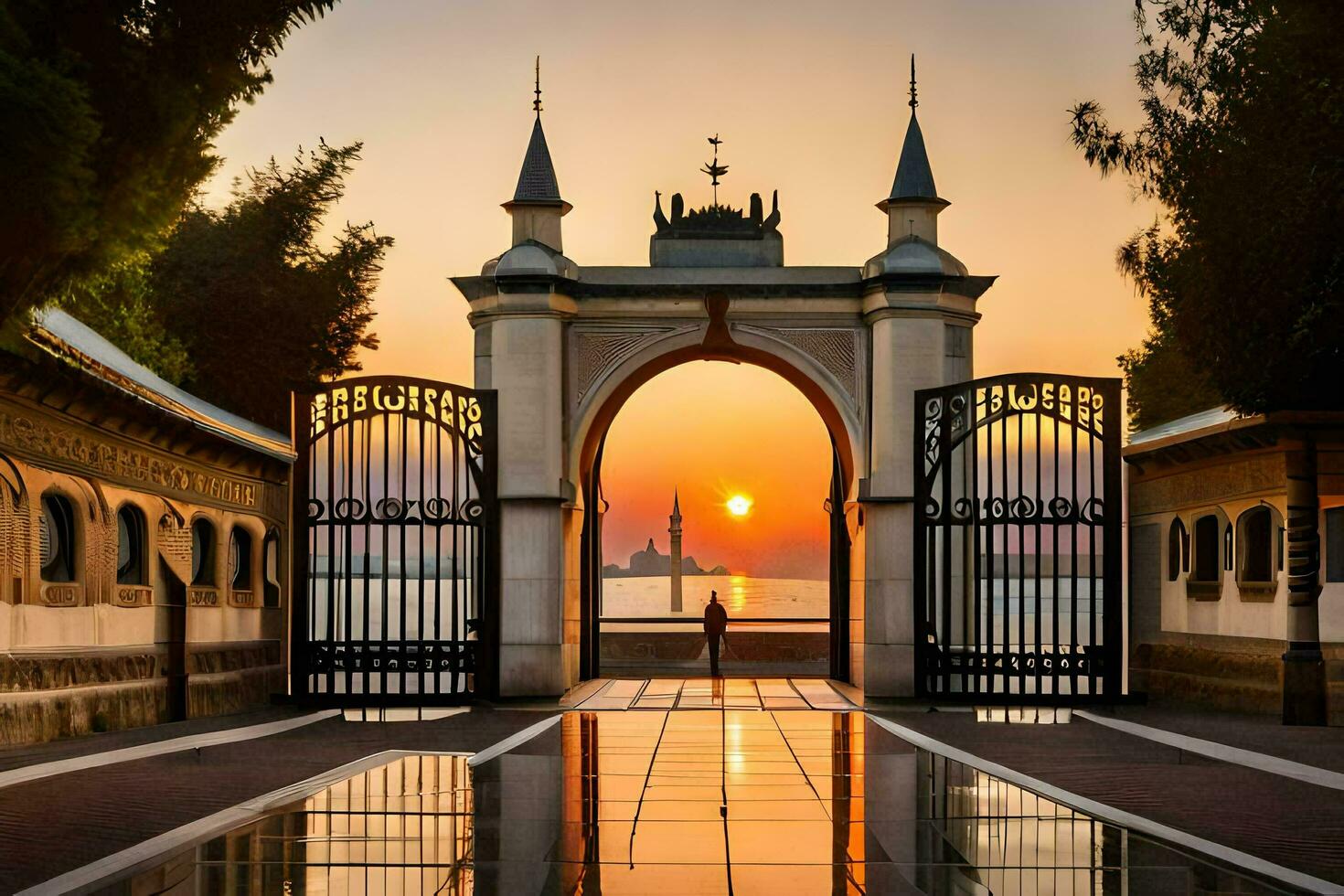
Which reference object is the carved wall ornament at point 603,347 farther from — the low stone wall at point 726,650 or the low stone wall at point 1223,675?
the low stone wall at point 726,650

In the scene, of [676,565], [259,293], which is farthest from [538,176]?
[676,565]

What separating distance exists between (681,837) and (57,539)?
8.91m

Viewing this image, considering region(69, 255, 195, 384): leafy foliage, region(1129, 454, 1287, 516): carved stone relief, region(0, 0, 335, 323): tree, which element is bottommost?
region(1129, 454, 1287, 516): carved stone relief

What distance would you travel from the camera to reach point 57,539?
15898mm

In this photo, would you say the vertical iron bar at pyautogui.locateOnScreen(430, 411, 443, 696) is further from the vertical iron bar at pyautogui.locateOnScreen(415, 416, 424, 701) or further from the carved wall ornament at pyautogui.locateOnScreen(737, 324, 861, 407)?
the carved wall ornament at pyautogui.locateOnScreen(737, 324, 861, 407)

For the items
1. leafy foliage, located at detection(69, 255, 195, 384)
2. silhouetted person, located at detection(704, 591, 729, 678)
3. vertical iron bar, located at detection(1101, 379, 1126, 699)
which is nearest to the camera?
vertical iron bar, located at detection(1101, 379, 1126, 699)

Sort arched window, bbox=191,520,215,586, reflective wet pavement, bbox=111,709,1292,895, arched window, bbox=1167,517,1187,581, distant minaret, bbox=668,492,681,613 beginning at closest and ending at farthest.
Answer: reflective wet pavement, bbox=111,709,1292,895, arched window, bbox=191,520,215,586, arched window, bbox=1167,517,1187,581, distant minaret, bbox=668,492,681,613

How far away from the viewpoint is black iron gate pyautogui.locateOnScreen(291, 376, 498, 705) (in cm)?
2027

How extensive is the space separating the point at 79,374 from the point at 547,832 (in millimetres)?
7417

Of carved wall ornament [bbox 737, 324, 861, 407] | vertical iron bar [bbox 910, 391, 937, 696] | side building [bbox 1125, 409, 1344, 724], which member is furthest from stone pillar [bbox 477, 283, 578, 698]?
side building [bbox 1125, 409, 1344, 724]

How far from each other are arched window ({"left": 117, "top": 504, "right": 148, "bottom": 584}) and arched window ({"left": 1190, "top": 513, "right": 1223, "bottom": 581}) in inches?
475

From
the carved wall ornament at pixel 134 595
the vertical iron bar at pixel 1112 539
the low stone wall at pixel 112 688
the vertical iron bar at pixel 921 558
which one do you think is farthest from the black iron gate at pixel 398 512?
the vertical iron bar at pixel 1112 539

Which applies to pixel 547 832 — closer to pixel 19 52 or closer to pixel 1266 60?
pixel 19 52

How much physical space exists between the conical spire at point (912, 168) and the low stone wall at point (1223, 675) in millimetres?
6554
